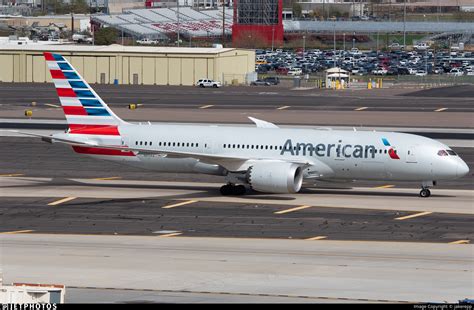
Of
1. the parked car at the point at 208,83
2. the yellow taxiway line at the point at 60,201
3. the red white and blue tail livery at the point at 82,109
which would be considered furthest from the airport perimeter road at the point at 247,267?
the parked car at the point at 208,83

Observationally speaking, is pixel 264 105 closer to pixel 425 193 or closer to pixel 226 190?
pixel 226 190

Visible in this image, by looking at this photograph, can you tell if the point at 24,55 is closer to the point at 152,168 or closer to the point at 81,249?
the point at 152,168

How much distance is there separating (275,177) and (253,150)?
3235 millimetres

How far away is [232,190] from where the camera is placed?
62.4 m

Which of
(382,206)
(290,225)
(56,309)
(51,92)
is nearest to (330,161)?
(382,206)

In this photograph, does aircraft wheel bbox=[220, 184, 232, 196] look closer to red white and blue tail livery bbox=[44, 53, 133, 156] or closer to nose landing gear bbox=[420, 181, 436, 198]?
red white and blue tail livery bbox=[44, 53, 133, 156]

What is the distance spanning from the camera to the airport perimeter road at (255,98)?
401 ft

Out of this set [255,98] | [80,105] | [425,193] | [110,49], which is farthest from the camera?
[110,49]

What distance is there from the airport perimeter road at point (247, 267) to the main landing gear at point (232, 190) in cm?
1360

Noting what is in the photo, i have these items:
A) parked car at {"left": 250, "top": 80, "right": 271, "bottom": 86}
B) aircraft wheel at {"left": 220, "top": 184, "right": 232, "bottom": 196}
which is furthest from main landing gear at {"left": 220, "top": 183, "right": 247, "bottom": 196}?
parked car at {"left": 250, "top": 80, "right": 271, "bottom": 86}

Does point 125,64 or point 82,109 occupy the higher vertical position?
point 125,64

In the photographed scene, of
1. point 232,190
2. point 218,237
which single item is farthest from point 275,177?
point 218,237

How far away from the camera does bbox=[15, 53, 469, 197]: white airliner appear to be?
6047cm

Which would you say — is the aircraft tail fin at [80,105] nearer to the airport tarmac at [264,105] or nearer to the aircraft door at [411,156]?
the aircraft door at [411,156]
